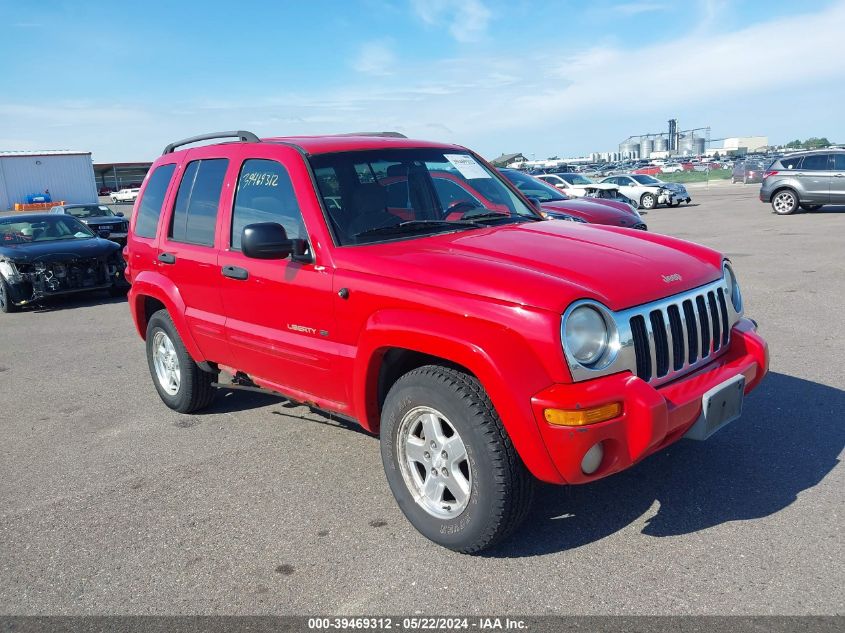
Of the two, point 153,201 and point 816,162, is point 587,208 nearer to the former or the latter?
point 153,201

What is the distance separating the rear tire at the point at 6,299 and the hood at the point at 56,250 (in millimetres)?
389

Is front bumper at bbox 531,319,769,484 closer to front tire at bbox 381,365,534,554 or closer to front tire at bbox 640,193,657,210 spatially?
front tire at bbox 381,365,534,554

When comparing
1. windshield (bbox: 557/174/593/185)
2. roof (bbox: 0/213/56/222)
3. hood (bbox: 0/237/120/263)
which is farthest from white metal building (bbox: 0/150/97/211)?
hood (bbox: 0/237/120/263)

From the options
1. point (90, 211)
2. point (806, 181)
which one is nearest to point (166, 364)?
point (90, 211)

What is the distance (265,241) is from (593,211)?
28.3ft

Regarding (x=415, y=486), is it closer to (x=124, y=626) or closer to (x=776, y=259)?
(x=124, y=626)

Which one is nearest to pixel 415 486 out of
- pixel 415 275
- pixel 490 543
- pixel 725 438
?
pixel 490 543

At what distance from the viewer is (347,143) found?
14.7 ft

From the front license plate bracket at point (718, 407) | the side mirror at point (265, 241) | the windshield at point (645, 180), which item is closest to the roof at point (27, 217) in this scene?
the side mirror at point (265, 241)

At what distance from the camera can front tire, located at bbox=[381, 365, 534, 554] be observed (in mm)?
3188

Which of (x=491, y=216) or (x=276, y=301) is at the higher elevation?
(x=491, y=216)

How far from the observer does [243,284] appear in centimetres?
442

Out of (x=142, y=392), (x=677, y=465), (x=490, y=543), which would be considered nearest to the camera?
(x=490, y=543)

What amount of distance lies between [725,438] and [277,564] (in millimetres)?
2797
